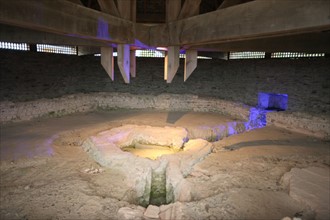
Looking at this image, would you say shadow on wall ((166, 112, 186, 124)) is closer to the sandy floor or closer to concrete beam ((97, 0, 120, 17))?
the sandy floor

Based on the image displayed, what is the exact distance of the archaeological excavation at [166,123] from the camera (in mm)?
3090

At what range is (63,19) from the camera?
2816 mm

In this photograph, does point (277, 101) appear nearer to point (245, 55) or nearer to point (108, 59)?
point (245, 55)

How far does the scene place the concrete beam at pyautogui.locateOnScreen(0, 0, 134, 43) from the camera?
2.39m

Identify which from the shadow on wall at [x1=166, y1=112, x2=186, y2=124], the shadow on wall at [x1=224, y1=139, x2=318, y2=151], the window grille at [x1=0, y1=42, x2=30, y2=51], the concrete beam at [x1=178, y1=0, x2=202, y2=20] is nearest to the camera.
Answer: the concrete beam at [x1=178, y1=0, x2=202, y2=20]

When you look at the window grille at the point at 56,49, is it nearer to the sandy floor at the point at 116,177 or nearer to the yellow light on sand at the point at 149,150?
the sandy floor at the point at 116,177

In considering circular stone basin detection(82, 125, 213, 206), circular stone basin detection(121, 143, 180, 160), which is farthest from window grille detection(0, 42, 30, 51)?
circular stone basin detection(121, 143, 180, 160)

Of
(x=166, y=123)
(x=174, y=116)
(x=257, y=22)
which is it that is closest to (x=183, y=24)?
(x=257, y=22)

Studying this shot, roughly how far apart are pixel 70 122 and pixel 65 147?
2.98 metres

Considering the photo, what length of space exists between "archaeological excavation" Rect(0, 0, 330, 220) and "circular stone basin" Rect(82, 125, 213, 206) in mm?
32

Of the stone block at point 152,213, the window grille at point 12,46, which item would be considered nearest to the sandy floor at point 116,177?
the stone block at point 152,213

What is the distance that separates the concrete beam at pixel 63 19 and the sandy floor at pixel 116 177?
2.71 meters

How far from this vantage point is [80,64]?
1241cm

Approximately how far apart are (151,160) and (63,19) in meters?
3.56
